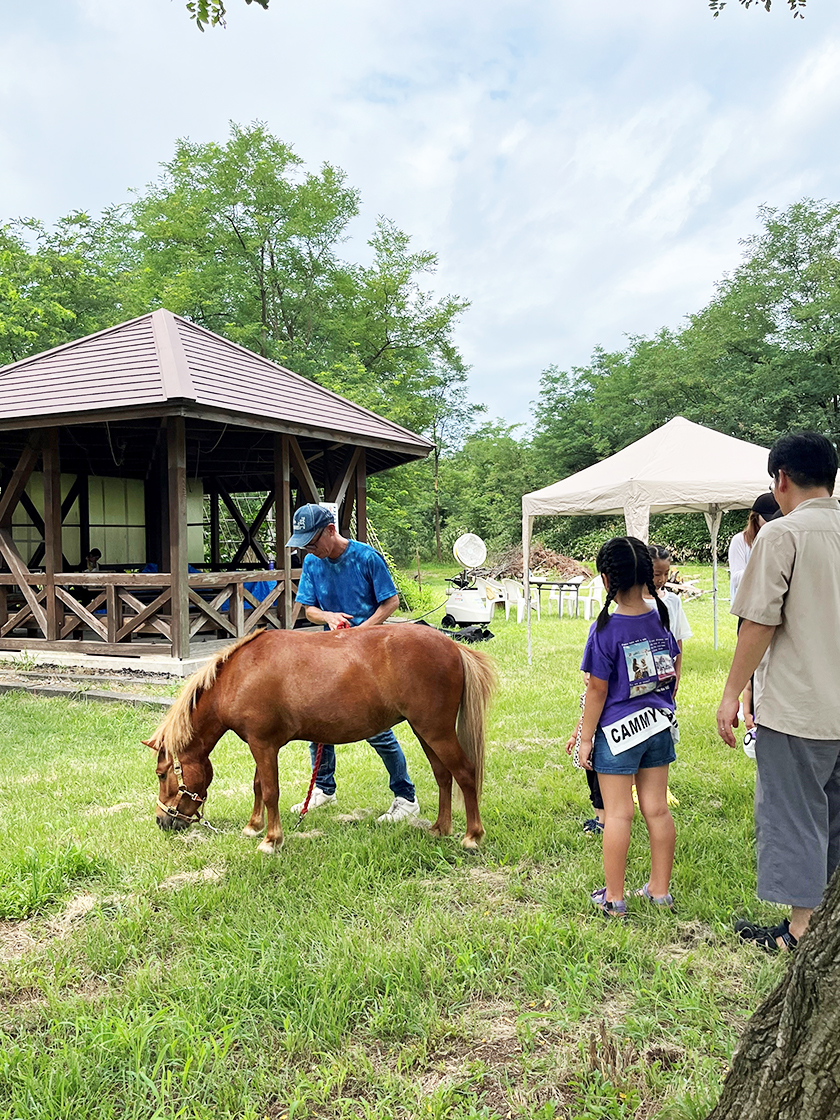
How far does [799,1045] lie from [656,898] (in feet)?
5.85

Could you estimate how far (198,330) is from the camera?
12.0m

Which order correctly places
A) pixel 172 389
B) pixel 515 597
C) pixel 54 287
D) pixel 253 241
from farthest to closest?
pixel 253 241
pixel 54 287
pixel 515 597
pixel 172 389

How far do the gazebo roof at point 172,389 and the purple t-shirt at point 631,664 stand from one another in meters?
6.26

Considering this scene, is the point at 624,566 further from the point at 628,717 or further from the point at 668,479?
the point at 668,479

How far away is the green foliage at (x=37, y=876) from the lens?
129 inches

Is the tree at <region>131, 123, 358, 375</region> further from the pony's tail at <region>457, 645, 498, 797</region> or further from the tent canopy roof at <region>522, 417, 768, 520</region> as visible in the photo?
the pony's tail at <region>457, 645, 498, 797</region>

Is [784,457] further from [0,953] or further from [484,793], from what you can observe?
[0,953]

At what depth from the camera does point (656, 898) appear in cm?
317

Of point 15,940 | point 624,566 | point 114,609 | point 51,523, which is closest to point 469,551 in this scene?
point 114,609

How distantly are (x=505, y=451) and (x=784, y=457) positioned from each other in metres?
38.2

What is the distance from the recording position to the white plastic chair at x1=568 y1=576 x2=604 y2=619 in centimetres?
1521

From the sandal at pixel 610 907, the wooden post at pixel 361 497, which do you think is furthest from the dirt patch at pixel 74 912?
the wooden post at pixel 361 497

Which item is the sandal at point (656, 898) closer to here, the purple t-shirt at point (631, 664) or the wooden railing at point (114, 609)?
the purple t-shirt at point (631, 664)

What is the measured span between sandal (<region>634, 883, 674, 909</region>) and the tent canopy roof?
5842 mm
